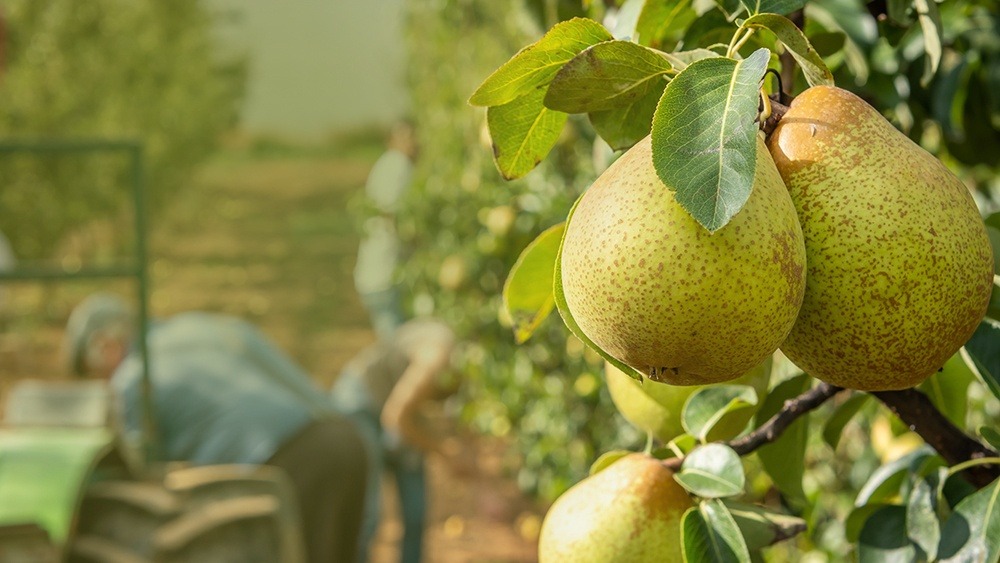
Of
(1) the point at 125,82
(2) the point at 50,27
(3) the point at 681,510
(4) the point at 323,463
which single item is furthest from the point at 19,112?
(3) the point at 681,510

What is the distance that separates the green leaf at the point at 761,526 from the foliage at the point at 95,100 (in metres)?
A: 7.93

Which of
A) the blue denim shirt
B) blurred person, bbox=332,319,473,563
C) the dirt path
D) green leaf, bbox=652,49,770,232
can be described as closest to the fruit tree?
green leaf, bbox=652,49,770,232

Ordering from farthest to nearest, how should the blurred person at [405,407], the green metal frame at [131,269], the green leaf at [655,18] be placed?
the blurred person at [405,407], the green metal frame at [131,269], the green leaf at [655,18]

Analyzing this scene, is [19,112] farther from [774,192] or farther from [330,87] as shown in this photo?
[774,192]

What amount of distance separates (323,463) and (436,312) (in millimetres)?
947

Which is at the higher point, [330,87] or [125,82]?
[125,82]

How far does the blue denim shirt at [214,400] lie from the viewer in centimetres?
316

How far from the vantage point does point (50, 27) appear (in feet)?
30.6

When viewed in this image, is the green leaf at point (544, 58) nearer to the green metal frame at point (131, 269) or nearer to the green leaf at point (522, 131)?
the green leaf at point (522, 131)

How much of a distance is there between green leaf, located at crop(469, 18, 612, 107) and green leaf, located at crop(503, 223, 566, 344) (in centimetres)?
15

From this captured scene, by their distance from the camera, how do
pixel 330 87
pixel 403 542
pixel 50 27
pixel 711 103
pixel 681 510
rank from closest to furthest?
pixel 711 103 → pixel 681 510 → pixel 403 542 → pixel 50 27 → pixel 330 87

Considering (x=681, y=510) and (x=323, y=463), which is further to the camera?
(x=323, y=463)

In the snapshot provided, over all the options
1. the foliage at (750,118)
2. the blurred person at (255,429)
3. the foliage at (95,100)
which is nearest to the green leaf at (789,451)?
the foliage at (750,118)

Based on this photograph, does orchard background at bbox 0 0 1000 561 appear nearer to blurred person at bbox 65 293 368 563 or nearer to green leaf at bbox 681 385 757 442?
green leaf at bbox 681 385 757 442
